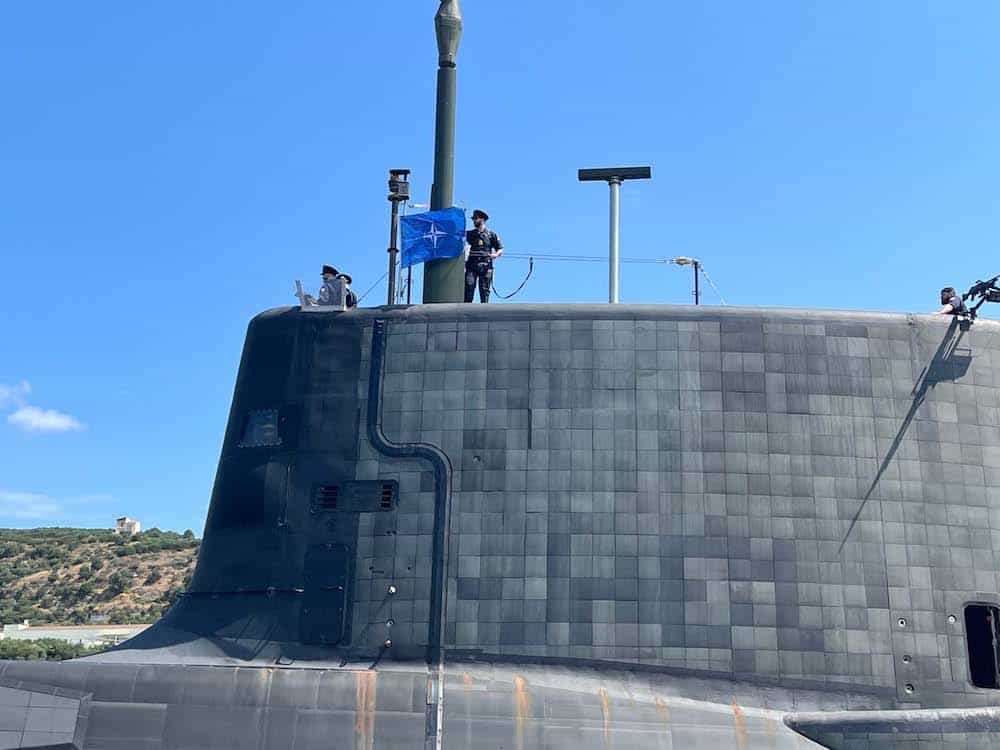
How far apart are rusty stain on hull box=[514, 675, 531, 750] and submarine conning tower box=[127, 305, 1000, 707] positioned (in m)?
0.51

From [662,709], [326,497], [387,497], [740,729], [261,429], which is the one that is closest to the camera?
[740,729]

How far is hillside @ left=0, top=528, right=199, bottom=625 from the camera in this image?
2724 inches

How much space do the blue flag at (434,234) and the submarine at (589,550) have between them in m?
1.87

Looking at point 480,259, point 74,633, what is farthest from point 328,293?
point 74,633

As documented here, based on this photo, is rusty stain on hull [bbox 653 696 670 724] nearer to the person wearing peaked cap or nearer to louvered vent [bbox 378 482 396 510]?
louvered vent [bbox 378 482 396 510]

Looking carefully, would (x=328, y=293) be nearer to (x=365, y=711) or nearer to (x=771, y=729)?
(x=365, y=711)

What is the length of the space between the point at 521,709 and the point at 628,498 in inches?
106

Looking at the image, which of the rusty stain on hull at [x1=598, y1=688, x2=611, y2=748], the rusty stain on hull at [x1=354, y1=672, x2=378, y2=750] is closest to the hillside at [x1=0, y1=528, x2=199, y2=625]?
the rusty stain on hull at [x1=354, y1=672, x2=378, y2=750]

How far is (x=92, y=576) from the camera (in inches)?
2972

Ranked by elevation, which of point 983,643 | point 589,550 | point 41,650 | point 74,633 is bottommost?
point 41,650

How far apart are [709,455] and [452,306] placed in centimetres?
374

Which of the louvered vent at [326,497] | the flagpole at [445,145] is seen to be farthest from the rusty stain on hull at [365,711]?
the flagpole at [445,145]

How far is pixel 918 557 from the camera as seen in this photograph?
494 inches

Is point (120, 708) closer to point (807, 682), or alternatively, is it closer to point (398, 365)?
point (398, 365)
